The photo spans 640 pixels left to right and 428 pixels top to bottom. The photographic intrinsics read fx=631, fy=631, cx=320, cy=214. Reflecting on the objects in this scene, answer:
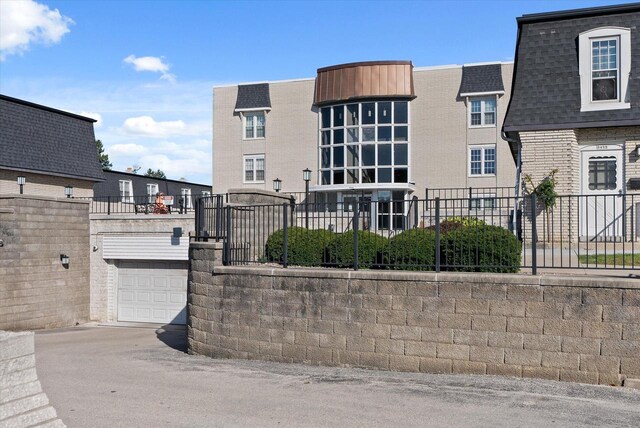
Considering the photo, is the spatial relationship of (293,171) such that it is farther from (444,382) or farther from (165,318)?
(444,382)

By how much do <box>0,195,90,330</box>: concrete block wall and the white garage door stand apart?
140 cm

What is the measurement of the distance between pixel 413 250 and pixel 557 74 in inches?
341

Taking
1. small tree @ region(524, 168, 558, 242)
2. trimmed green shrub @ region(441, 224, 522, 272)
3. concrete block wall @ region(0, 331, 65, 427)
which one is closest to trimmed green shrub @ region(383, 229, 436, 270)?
trimmed green shrub @ region(441, 224, 522, 272)

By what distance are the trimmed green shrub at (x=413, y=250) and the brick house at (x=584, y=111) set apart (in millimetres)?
7029

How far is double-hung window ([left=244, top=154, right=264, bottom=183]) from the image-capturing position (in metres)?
36.0

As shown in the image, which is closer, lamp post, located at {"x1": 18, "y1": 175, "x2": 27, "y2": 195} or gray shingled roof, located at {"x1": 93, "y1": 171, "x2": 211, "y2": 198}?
lamp post, located at {"x1": 18, "y1": 175, "x2": 27, "y2": 195}

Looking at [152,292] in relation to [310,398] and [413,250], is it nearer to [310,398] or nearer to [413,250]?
[413,250]

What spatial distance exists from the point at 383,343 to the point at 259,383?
2120 mm

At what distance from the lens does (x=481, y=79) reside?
3131 centimetres

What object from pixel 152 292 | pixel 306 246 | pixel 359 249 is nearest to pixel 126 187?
pixel 152 292

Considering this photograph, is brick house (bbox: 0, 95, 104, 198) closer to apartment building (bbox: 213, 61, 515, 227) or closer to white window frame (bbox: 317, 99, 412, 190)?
apartment building (bbox: 213, 61, 515, 227)

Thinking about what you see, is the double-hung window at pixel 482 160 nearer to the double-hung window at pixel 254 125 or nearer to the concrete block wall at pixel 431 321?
the double-hung window at pixel 254 125

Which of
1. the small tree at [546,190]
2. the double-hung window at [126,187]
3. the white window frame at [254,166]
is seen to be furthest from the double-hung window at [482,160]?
the double-hung window at [126,187]

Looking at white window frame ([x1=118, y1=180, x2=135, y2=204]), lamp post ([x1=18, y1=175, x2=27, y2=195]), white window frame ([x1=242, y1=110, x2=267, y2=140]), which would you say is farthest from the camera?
white window frame ([x1=118, y1=180, x2=135, y2=204])
